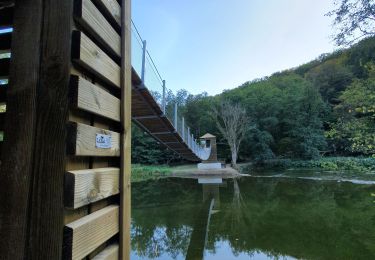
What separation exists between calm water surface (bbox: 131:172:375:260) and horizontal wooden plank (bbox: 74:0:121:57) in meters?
3.72

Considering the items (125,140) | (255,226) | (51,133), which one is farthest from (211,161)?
(51,133)

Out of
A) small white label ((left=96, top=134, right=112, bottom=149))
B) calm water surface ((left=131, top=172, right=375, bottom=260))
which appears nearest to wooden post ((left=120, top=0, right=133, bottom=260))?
small white label ((left=96, top=134, right=112, bottom=149))

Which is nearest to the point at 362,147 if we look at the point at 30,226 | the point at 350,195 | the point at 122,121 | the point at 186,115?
the point at 122,121

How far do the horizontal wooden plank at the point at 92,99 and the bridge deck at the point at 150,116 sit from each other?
314 cm

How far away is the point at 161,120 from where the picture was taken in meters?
5.92

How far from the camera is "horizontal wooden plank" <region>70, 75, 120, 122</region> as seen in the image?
69 cm

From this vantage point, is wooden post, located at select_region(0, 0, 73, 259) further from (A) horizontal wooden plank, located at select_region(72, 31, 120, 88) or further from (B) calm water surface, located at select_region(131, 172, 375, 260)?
(B) calm water surface, located at select_region(131, 172, 375, 260)

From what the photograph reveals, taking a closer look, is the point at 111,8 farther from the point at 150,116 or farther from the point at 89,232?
the point at 150,116

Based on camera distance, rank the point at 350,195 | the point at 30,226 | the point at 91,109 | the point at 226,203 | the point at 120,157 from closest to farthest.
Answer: the point at 30,226, the point at 91,109, the point at 120,157, the point at 226,203, the point at 350,195

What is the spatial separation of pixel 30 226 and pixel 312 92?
2373 cm

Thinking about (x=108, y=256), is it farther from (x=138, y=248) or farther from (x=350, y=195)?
(x=350, y=195)

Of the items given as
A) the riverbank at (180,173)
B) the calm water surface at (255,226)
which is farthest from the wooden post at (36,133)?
the riverbank at (180,173)

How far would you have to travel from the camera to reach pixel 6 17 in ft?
2.60

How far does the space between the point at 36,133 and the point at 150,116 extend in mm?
5036
